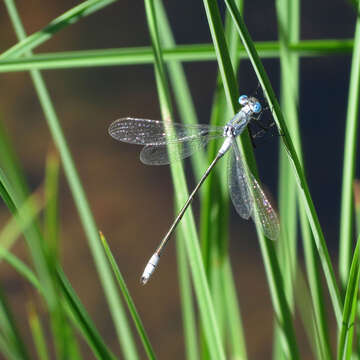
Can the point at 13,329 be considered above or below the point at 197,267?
below

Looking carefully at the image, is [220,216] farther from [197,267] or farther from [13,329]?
[13,329]

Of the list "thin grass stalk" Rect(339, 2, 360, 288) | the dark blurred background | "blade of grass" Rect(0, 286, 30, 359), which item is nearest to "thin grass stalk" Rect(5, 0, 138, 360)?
"blade of grass" Rect(0, 286, 30, 359)

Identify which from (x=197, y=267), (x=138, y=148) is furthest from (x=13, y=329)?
(x=138, y=148)

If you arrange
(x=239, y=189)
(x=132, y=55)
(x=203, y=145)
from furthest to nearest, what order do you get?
1. (x=203, y=145)
2. (x=239, y=189)
3. (x=132, y=55)

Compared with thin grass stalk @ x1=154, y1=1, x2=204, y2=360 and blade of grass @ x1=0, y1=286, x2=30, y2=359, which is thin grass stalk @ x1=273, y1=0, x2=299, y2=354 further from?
blade of grass @ x1=0, y1=286, x2=30, y2=359

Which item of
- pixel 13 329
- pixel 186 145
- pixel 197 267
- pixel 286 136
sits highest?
pixel 186 145

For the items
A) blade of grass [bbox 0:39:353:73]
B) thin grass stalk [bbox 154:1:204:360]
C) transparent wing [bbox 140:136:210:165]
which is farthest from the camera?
transparent wing [bbox 140:136:210:165]

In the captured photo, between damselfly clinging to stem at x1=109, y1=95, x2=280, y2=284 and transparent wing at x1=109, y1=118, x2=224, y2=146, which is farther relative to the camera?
transparent wing at x1=109, y1=118, x2=224, y2=146
